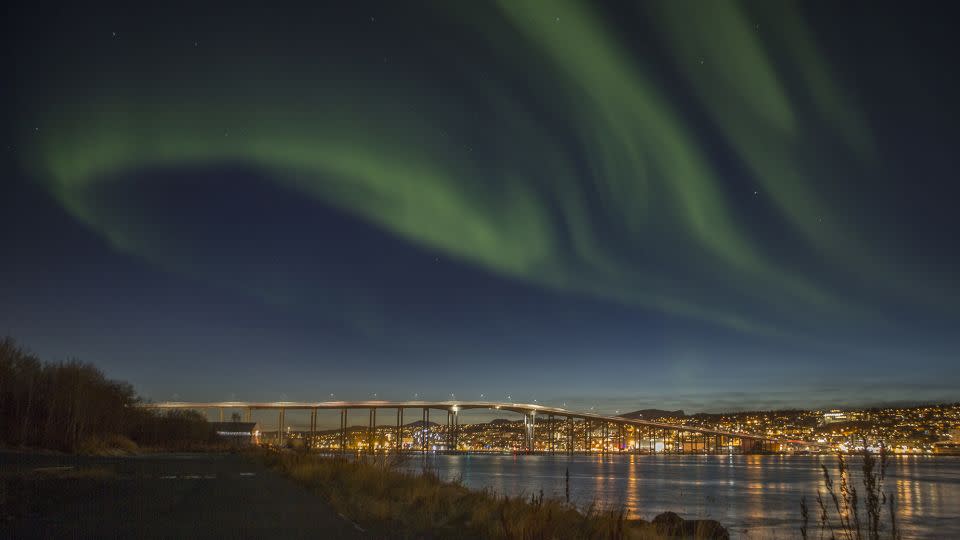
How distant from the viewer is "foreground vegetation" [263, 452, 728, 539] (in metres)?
10.4

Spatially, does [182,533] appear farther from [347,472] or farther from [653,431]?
[653,431]

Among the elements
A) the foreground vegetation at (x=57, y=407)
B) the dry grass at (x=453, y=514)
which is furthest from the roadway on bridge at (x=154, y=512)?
the foreground vegetation at (x=57, y=407)

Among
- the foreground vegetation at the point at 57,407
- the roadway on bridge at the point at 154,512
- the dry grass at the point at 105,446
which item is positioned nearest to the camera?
the roadway on bridge at the point at 154,512

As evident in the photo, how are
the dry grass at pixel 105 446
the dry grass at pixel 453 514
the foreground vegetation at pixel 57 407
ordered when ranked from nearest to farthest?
the dry grass at pixel 453 514, the foreground vegetation at pixel 57 407, the dry grass at pixel 105 446

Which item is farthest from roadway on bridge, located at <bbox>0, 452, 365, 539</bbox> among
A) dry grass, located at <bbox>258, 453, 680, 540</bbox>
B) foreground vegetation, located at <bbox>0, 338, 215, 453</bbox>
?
foreground vegetation, located at <bbox>0, 338, 215, 453</bbox>

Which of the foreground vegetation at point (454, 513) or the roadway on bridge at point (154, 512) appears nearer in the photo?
the roadway on bridge at point (154, 512)

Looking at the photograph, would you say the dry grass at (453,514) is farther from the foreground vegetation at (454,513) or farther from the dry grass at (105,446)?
the dry grass at (105,446)

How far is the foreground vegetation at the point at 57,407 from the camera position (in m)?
33.6

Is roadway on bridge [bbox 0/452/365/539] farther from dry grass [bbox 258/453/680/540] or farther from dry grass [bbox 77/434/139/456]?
dry grass [bbox 77/434/139/456]

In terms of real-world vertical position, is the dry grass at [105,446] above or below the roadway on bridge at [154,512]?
below

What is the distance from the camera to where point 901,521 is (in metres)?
33.2

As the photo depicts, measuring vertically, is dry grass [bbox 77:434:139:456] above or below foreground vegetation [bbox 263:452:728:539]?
below

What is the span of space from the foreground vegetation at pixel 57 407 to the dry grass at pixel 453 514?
64.8 feet

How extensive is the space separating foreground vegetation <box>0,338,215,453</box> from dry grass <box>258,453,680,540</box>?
19.7 m
